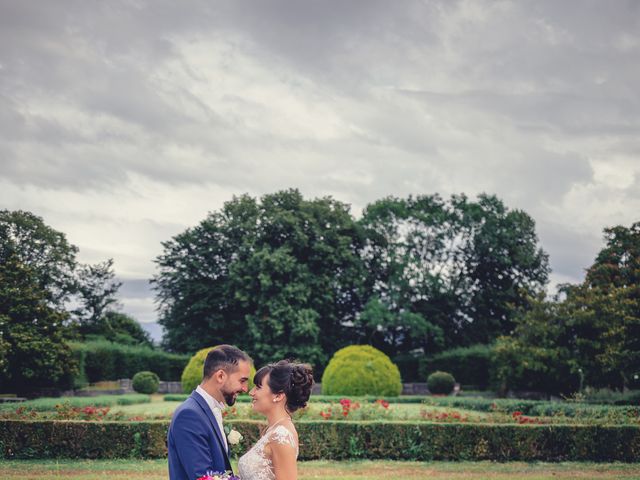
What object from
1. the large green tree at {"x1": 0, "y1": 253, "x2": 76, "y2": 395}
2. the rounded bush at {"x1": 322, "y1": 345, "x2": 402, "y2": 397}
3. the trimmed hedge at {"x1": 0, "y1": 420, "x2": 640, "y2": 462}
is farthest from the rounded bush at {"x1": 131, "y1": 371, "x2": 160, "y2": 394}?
the trimmed hedge at {"x1": 0, "y1": 420, "x2": 640, "y2": 462}

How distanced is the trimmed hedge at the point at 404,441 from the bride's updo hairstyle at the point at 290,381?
964 centimetres

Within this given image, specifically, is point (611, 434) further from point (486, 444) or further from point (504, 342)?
point (504, 342)

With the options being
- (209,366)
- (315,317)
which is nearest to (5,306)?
(315,317)

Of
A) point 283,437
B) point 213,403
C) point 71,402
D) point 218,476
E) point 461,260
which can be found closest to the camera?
point 218,476

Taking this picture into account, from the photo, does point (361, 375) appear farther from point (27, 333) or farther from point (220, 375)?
point (220, 375)

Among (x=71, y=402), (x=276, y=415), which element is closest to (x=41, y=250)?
(x=71, y=402)

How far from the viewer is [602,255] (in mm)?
33500

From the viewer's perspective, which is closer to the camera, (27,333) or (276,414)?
(276,414)

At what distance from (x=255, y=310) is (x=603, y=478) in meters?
28.3

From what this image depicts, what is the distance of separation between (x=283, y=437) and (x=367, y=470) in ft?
29.1

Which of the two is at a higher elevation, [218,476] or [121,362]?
[218,476]

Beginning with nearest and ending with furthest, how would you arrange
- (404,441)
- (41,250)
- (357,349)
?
1. (404,441)
2. (357,349)
3. (41,250)

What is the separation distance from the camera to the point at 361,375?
1136 inches

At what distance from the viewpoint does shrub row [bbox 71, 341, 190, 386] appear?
3562cm
